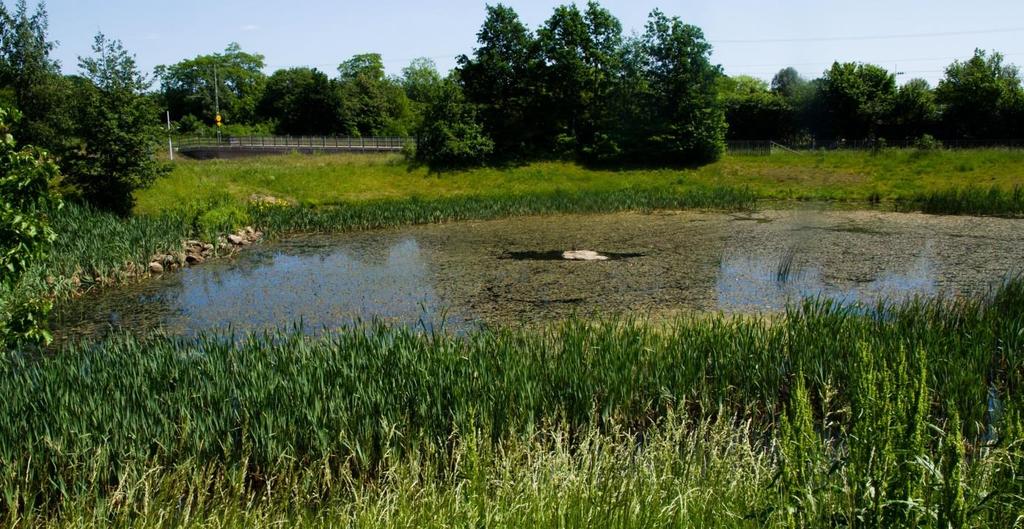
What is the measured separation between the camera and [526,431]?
21.9ft

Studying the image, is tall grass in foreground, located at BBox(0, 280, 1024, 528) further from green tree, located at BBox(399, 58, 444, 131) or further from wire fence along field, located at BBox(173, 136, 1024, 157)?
green tree, located at BBox(399, 58, 444, 131)

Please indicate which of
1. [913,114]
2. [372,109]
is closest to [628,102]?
[913,114]

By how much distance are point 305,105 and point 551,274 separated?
2288 inches

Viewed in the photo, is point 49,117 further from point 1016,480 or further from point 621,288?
point 1016,480

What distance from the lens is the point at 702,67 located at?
1737 inches

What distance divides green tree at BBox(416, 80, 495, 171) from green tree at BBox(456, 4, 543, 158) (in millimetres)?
2400

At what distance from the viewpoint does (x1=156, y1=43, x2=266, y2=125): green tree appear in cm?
7881

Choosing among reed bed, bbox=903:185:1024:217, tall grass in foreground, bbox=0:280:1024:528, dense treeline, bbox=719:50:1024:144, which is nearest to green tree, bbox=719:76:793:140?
dense treeline, bbox=719:50:1024:144

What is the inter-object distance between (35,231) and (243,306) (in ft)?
25.4

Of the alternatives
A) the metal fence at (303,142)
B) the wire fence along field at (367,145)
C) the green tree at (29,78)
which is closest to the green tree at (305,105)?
the wire fence along field at (367,145)

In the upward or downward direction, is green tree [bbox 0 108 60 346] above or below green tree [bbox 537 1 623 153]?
below

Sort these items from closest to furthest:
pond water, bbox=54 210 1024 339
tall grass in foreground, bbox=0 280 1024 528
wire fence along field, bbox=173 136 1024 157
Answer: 1. tall grass in foreground, bbox=0 280 1024 528
2. pond water, bbox=54 210 1024 339
3. wire fence along field, bbox=173 136 1024 157

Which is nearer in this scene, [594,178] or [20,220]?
[20,220]

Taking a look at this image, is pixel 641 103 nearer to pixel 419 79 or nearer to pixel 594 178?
pixel 594 178
